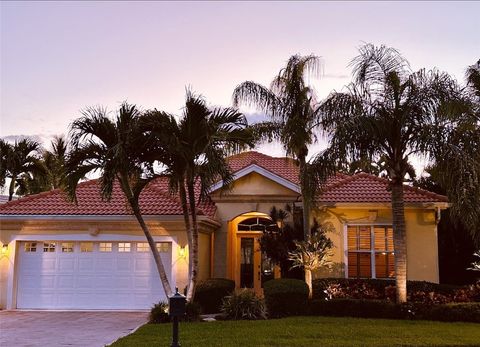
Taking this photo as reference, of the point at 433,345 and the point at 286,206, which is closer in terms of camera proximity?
the point at 433,345

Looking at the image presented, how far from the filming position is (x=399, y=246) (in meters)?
13.8

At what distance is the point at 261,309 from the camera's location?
13.7 m

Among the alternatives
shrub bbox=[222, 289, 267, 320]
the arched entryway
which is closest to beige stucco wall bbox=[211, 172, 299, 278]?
the arched entryway

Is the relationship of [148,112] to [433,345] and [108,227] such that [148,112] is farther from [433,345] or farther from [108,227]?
[433,345]

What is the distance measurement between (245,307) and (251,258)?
7.79 meters

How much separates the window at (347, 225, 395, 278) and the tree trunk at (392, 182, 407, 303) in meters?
3.51

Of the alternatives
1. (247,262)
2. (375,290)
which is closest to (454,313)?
(375,290)

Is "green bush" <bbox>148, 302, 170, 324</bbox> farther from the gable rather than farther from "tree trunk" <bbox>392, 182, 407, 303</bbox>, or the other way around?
the gable

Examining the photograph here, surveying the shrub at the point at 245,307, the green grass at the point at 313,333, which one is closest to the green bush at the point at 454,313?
the green grass at the point at 313,333

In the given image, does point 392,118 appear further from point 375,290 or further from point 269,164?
point 269,164

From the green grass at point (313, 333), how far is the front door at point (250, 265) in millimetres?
8084

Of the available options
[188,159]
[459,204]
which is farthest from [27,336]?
[459,204]

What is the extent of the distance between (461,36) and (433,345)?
31.4 ft

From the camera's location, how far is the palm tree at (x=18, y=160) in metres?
28.6
